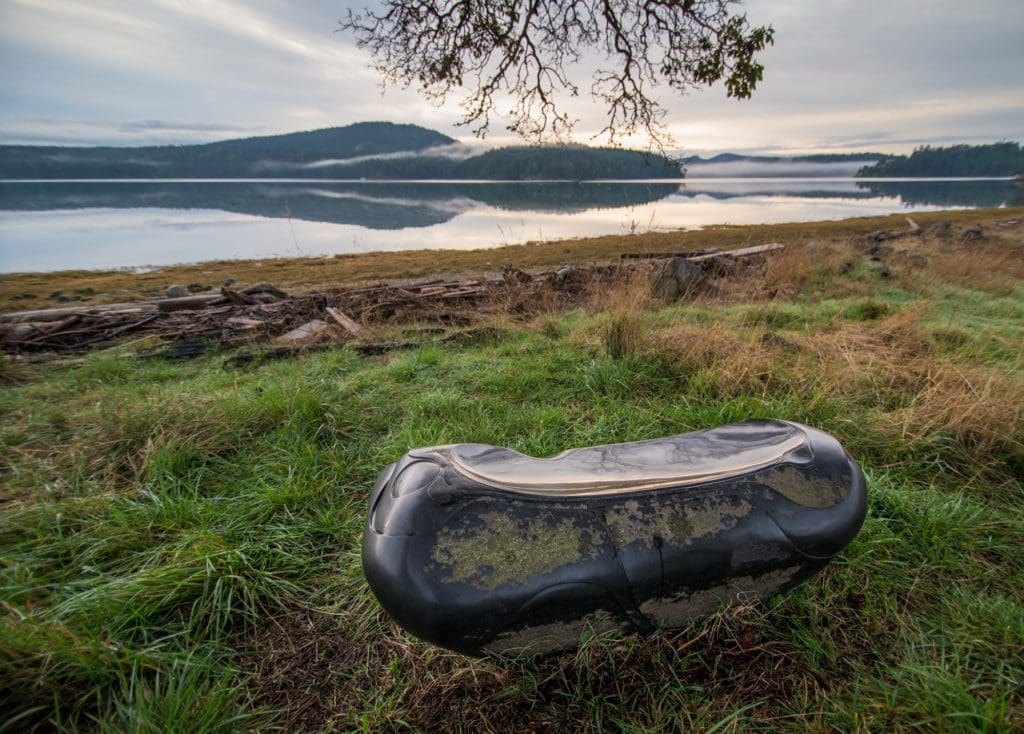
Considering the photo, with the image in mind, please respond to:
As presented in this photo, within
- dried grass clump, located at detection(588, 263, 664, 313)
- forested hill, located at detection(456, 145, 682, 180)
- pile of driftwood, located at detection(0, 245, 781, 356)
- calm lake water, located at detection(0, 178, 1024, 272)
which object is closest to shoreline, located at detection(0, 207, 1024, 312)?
calm lake water, located at detection(0, 178, 1024, 272)

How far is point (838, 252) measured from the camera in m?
9.95

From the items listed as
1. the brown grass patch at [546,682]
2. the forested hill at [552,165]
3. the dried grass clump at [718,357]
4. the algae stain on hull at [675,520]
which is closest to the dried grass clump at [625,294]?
the dried grass clump at [718,357]

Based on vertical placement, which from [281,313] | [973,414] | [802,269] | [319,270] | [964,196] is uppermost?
[964,196]

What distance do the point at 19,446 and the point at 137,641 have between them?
2199mm

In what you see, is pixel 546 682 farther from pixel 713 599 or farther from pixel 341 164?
pixel 341 164

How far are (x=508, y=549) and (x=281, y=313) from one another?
22.2ft

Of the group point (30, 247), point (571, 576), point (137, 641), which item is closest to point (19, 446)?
point (137, 641)

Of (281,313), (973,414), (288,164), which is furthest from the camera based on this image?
(288,164)

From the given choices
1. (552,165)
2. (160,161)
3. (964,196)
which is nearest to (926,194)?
(964,196)

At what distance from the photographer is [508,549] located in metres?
1.22

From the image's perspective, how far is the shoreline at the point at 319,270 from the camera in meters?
11.9

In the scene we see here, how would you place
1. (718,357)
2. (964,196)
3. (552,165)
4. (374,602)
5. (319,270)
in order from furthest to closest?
(552,165), (964,196), (319,270), (718,357), (374,602)

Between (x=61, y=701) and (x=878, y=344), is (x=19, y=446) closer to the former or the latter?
(x=61, y=701)

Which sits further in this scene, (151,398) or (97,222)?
(97,222)
